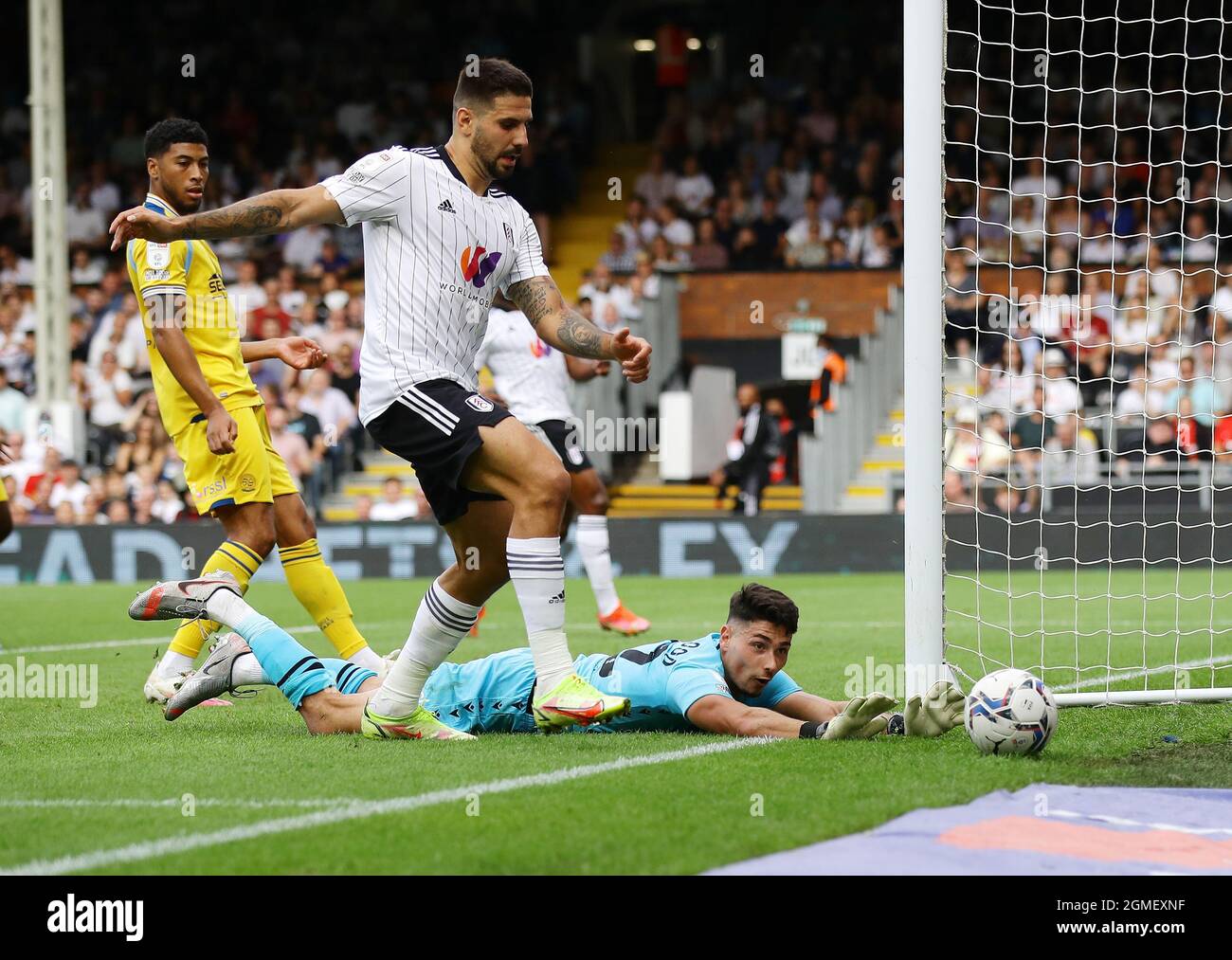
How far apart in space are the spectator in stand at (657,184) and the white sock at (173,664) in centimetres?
1594

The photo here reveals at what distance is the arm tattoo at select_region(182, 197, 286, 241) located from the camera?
4.82 m

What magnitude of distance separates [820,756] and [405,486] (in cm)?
1395

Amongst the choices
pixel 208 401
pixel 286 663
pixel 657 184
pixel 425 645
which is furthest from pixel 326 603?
pixel 657 184

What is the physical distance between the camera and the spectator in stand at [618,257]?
67.3ft

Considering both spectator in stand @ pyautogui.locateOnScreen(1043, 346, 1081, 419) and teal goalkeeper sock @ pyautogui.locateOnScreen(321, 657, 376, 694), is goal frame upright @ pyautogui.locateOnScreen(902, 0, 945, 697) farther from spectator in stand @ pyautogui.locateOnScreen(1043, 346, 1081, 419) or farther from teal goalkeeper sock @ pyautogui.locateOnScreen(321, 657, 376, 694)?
spectator in stand @ pyautogui.locateOnScreen(1043, 346, 1081, 419)

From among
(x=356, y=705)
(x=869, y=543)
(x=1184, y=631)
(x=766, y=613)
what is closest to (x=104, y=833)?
(x=356, y=705)

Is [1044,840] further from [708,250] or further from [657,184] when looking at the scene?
[657,184]

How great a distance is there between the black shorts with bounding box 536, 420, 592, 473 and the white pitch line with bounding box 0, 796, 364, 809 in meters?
6.17

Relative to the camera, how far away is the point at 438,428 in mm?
5180

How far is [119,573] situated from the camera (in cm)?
1609

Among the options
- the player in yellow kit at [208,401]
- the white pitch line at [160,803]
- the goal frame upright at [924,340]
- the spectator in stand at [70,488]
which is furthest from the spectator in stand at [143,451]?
the white pitch line at [160,803]

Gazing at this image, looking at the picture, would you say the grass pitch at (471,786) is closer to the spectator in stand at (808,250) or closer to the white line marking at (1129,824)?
the white line marking at (1129,824)
